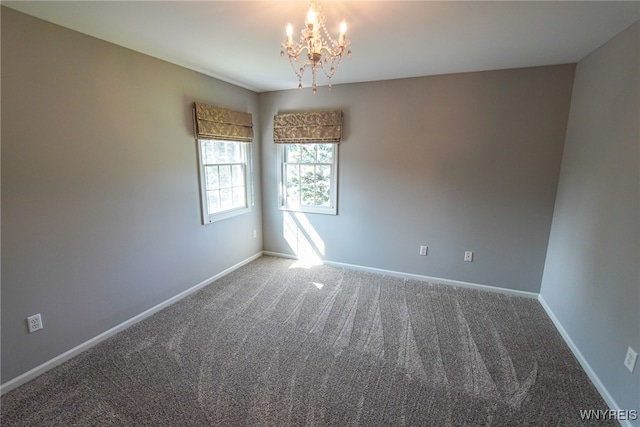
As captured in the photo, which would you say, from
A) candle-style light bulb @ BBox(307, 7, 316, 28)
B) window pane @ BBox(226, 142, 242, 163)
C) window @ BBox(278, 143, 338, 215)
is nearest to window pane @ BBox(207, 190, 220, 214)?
window pane @ BBox(226, 142, 242, 163)

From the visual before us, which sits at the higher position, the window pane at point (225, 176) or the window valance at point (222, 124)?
the window valance at point (222, 124)

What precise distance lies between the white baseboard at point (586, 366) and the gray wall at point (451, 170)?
52 centimetres

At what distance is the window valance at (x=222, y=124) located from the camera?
10.0 feet

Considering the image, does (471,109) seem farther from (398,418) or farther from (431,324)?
(398,418)

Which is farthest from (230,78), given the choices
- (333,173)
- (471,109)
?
(471,109)

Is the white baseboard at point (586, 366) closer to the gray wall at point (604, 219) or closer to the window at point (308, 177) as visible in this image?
the gray wall at point (604, 219)

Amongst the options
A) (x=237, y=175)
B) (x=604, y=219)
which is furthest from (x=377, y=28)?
(x=237, y=175)

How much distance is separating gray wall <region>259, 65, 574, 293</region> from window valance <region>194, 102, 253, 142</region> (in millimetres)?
502

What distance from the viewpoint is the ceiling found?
1.71 metres

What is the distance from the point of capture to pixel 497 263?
3.24 m

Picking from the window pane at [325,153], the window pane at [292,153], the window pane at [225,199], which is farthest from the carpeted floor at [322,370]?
the window pane at [292,153]

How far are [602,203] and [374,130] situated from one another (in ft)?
7.14

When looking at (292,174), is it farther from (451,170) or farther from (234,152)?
(451,170)

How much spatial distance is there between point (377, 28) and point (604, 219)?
207 cm
